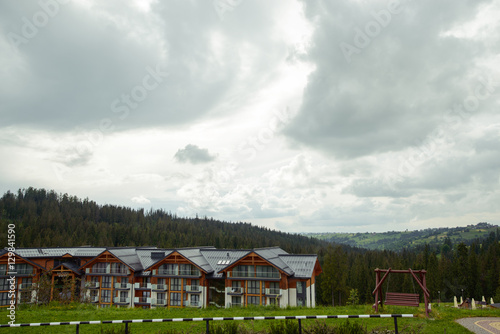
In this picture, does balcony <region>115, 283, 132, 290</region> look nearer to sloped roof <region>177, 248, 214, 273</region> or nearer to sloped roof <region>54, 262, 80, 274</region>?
sloped roof <region>54, 262, 80, 274</region>

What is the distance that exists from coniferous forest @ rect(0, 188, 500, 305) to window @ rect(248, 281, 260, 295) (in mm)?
18453

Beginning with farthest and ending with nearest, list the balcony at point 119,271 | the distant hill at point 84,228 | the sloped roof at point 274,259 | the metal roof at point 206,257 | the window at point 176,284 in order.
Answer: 1. the distant hill at point 84,228
2. the balcony at point 119,271
3. the window at point 176,284
4. the metal roof at point 206,257
5. the sloped roof at point 274,259

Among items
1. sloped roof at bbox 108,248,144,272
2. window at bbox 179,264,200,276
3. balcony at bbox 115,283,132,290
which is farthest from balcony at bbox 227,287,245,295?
balcony at bbox 115,283,132,290

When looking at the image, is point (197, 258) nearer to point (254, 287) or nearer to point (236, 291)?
point (236, 291)

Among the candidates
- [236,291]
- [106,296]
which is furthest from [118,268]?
[236,291]

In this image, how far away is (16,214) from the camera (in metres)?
151

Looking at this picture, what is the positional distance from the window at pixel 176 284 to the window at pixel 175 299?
68 cm

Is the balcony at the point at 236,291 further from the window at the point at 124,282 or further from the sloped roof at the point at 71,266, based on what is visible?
the sloped roof at the point at 71,266

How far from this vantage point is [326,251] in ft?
433

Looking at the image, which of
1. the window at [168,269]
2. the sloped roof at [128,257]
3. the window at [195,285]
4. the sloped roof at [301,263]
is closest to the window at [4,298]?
the sloped roof at [128,257]

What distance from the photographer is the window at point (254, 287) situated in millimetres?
43625

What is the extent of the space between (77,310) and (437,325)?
22.5 m

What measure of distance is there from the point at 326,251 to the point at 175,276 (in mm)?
96181

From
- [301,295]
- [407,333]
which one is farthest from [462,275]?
[407,333]
